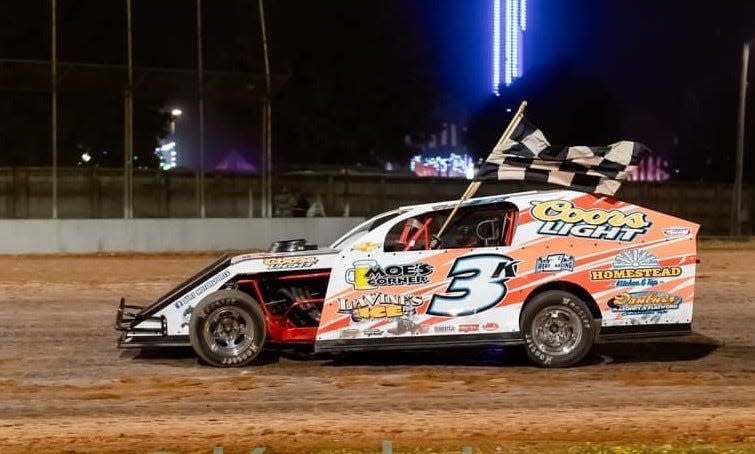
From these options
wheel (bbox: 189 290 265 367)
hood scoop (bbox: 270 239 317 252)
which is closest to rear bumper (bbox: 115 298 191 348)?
wheel (bbox: 189 290 265 367)

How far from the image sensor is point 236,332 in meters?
8.56

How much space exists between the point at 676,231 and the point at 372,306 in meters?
3.05

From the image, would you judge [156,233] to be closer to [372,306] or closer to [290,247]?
[290,247]

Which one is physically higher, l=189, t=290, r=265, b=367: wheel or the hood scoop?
the hood scoop

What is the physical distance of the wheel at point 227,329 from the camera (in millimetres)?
8398

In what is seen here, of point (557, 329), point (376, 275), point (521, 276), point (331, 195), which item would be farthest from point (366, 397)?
point (331, 195)

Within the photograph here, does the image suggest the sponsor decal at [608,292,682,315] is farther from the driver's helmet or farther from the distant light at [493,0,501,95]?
the distant light at [493,0,501,95]

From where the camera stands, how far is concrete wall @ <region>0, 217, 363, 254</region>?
2183cm

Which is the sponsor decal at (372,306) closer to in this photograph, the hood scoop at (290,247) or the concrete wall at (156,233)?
the hood scoop at (290,247)

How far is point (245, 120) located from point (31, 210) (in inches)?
628

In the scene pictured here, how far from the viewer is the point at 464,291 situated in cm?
842

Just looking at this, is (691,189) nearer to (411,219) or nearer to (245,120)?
(245,120)

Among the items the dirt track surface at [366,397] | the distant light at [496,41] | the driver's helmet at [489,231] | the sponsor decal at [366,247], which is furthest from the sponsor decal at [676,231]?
the distant light at [496,41]

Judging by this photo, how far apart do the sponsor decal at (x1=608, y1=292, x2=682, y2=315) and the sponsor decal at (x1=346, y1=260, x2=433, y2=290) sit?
6.59 ft
